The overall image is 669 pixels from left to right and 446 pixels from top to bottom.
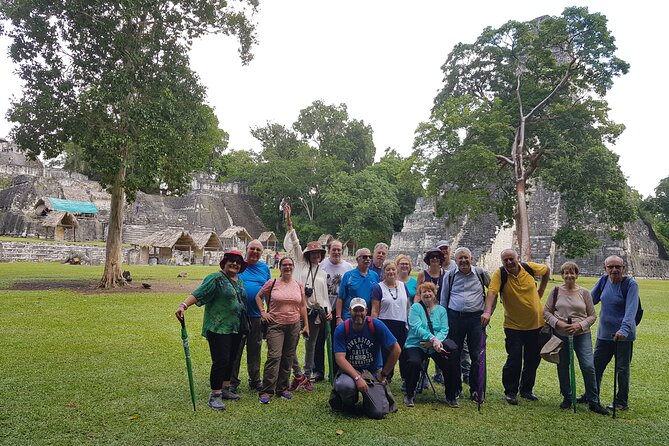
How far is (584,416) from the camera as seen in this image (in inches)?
191

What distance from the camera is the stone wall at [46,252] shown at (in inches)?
1160

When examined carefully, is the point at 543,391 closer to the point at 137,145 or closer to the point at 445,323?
the point at 445,323

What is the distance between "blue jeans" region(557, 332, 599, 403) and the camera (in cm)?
506

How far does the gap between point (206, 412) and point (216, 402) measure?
15 cm

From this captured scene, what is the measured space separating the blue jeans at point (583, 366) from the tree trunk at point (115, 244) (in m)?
13.1

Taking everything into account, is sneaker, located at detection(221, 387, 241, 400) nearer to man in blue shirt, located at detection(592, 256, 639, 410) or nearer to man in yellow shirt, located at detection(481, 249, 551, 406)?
man in yellow shirt, located at detection(481, 249, 551, 406)

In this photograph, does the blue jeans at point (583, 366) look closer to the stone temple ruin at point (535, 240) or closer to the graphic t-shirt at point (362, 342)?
the graphic t-shirt at point (362, 342)

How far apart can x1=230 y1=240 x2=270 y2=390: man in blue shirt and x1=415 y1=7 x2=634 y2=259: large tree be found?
16747 millimetres

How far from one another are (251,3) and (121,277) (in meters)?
9.18

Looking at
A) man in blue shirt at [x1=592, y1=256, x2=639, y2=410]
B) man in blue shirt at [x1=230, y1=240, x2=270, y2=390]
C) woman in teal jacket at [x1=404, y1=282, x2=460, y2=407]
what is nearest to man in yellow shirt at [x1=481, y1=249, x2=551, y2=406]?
woman in teal jacket at [x1=404, y1=282, x2=460, y2=407]

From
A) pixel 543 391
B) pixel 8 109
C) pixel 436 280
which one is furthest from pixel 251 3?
pixel 543 391

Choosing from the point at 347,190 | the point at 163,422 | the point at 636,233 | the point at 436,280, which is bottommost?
the point at 163,422

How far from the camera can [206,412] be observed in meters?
4.66

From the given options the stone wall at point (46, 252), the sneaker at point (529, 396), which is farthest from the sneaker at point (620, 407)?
the stone wall at point (46, 252)
